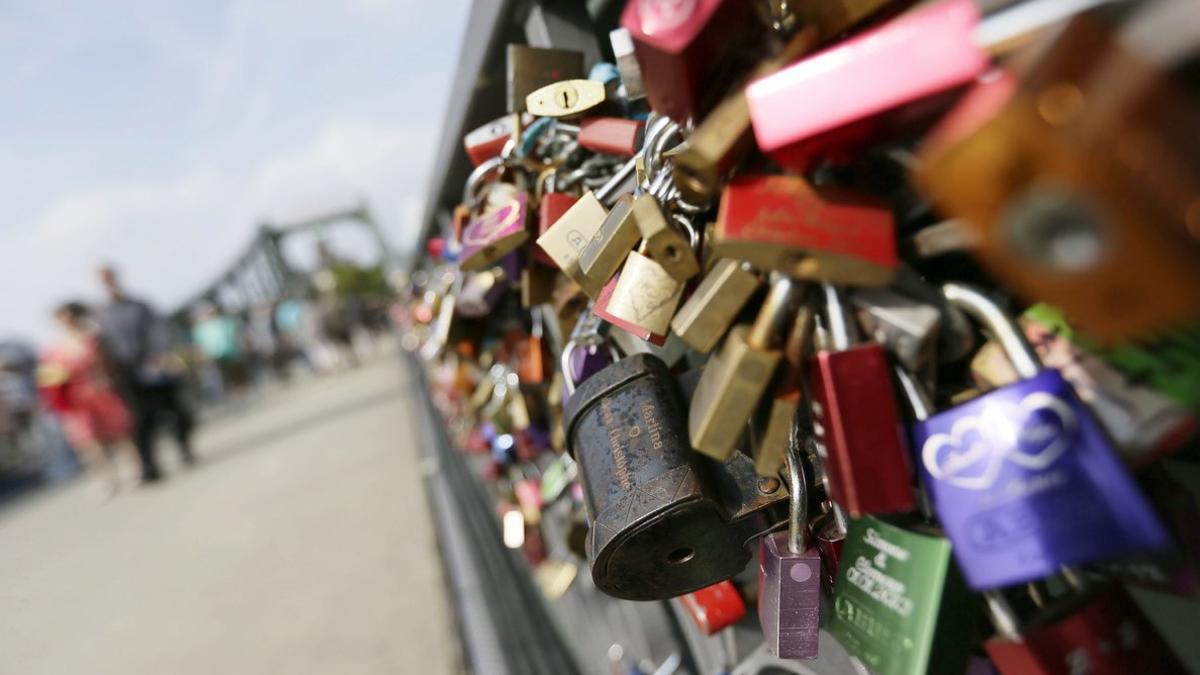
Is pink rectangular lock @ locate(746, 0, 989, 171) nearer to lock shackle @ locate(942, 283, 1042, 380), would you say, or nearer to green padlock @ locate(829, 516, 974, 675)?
lock shackle @ locate(942, 283, 1042, 380)

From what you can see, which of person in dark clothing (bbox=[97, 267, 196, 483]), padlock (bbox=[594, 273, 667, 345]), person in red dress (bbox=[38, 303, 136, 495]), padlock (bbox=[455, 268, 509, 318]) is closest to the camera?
padlock (bbox=[594, 273, 667, 345])

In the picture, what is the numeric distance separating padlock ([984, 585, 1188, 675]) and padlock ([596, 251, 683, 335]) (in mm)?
317

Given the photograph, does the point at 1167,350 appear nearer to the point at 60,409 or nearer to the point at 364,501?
the point at 364,501

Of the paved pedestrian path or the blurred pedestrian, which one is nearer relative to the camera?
the paved pedestrian path

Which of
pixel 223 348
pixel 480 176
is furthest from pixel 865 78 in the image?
pixel 223 348

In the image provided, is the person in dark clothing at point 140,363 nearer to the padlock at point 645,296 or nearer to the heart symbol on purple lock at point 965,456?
the padlock at point 645,296

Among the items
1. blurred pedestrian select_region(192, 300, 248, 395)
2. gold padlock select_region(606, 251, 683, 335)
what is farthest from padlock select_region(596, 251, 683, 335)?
blurred pedestrian select_region(192, 300, 248, 395)

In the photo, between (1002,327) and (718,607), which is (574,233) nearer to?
(1002,327)

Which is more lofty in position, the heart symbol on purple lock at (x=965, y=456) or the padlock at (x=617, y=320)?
the padlock at (x=617, y=320)

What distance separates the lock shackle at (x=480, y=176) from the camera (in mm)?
909

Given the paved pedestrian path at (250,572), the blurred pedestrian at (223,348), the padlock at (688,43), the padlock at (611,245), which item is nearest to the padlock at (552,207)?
the padlock at (611,245)

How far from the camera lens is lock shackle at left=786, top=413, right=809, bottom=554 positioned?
1.83ft

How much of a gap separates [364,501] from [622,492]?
3431 mm

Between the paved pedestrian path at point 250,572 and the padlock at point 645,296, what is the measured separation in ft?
5.91
